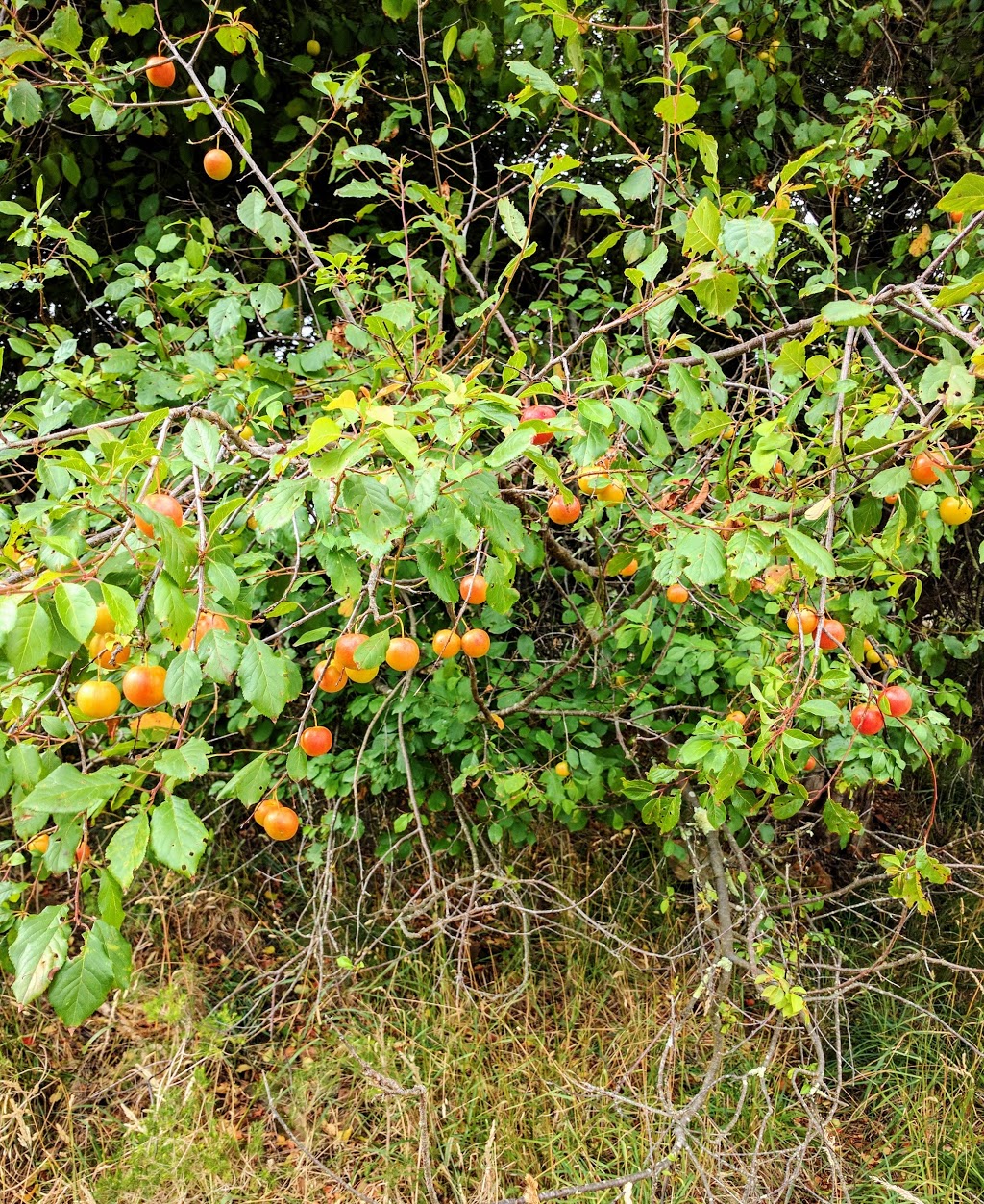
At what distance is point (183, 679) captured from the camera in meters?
0.93

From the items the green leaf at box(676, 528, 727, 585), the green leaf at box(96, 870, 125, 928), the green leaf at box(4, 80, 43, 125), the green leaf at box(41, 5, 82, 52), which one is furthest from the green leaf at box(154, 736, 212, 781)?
the green leaf at box(4, 80, 43, 125)

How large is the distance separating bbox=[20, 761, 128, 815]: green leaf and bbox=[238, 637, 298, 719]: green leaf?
169 millimetres

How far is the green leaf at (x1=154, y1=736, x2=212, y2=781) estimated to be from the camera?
35.2 inches

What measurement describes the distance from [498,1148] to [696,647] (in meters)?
1.37

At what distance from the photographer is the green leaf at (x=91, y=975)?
34.0 inches

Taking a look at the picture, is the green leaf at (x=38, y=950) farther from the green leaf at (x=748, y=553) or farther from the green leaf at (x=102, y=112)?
the green leaf at (x=102, y=112)

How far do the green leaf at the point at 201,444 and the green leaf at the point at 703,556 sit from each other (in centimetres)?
62

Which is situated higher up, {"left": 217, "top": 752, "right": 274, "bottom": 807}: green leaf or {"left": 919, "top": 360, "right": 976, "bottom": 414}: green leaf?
{"left": 919, "top": 360, "right": 976, "bottom": 414}: green leaf

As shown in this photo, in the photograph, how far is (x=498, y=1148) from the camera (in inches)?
81.6

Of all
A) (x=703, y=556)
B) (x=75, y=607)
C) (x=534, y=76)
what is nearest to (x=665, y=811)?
(x=703, y=556)

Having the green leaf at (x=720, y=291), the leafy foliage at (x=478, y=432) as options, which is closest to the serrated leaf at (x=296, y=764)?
the leafy foliage at (x=478, y=432)

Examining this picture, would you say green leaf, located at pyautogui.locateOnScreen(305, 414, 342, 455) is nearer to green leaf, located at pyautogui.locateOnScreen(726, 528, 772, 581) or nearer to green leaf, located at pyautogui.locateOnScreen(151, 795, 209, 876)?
green leaf, located at pyautogui.locateOnScreen(151, 795, 209, 876)

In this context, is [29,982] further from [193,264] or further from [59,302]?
[59,302]

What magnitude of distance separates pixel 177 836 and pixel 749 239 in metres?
1.01
